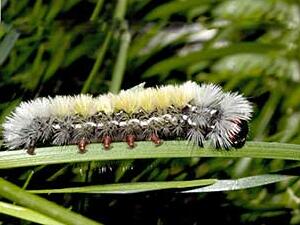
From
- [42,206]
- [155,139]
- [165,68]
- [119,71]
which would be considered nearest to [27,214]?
[42,206]

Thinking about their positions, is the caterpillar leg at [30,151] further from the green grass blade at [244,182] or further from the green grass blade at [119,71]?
the green grass blade at [119,71]

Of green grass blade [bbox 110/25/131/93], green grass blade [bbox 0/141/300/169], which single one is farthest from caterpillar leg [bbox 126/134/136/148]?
green grass blade [bbox 110/25/131/93]

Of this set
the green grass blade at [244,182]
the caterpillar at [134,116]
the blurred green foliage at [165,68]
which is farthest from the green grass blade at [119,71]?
the green grass blade at [244,182]

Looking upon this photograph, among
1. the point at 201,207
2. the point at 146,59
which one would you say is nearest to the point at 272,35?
the point at 146,59

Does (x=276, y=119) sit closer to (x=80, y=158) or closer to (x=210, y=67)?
(x=210, y=67)

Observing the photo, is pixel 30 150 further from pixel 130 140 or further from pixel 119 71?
pixel 119 71

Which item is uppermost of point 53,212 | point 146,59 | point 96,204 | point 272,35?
point 272,35
